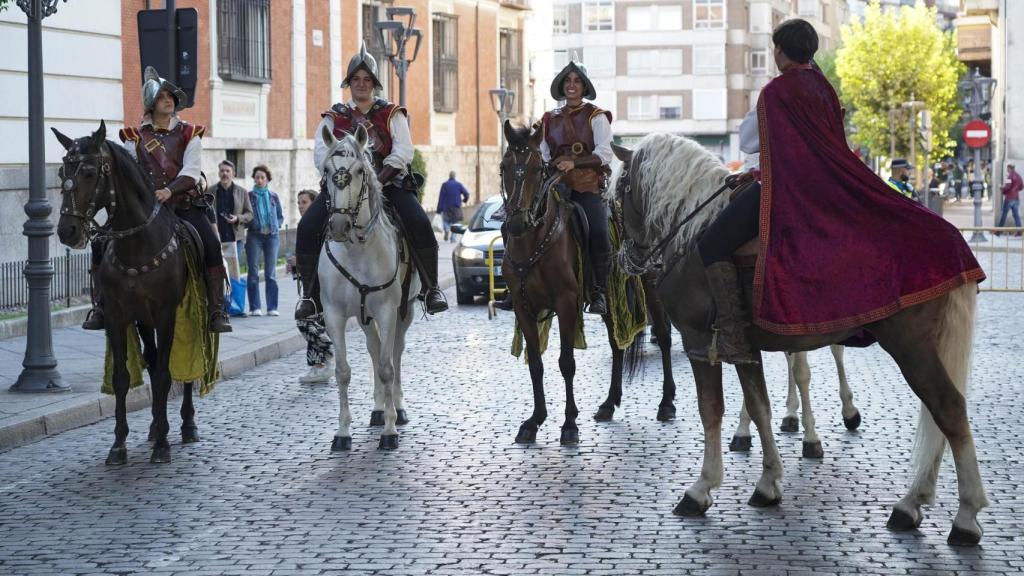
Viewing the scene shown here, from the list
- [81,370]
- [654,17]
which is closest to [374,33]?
[81,370]

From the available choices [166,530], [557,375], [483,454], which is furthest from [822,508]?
[557,375]

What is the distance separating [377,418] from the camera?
400 inches

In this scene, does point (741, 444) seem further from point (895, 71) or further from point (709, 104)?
point (709, 104)

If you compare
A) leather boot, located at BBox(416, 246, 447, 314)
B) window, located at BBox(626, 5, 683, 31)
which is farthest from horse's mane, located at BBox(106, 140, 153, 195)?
window, located at BBox(626, 5, 683, 31)

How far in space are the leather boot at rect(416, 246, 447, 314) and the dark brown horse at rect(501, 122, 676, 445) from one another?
57 centimetres

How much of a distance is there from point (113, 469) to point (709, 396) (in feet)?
12.5

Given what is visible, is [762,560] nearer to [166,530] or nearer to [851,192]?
[851,192]

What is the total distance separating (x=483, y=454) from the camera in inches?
360

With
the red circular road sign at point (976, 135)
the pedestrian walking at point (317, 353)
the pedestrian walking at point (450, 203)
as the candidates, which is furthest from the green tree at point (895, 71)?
the pedestrian walking at point (317, 353)

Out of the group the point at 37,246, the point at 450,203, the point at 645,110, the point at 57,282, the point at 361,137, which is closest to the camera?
the point at 361,137

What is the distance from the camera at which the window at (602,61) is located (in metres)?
89.2

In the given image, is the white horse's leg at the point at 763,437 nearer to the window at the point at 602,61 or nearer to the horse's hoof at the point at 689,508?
the horse's hoof at the point at 689,508

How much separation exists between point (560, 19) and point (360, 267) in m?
83.1

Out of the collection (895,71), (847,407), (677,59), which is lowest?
(847,407)
